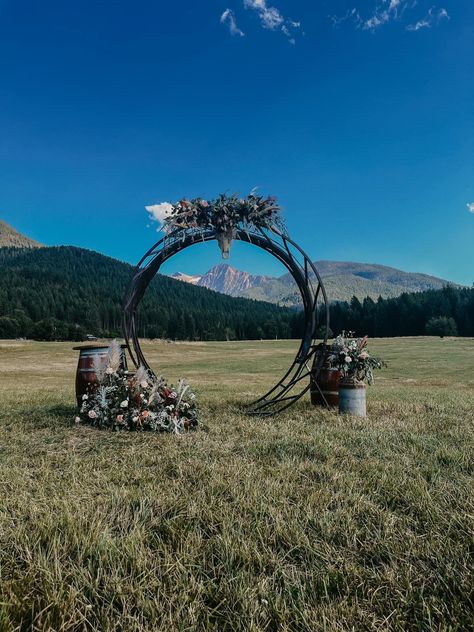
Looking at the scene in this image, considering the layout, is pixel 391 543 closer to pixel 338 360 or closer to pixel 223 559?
pixel 223 559

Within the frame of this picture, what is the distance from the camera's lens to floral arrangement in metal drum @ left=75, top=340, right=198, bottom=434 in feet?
19.7

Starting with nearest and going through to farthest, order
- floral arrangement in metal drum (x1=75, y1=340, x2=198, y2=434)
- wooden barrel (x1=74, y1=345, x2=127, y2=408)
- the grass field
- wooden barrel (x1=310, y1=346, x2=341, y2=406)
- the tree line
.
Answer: the grass field
floral arrangement in metal drum (x1=75, y1=340, x2=198, y2=434)
wooden barrel (x1=74, y1=345, x2=127, y2=408)
wooden barrel (x1=310, y1=346, x2=341, y2=406)
the tree line

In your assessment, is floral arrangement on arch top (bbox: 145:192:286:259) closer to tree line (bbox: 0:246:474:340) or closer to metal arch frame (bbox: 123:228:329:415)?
metal arch frame (bbox: 123:228:329:415)

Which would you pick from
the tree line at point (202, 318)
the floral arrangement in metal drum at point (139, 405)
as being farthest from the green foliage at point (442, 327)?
the floral arrangement in metal drum at point (139, 405)

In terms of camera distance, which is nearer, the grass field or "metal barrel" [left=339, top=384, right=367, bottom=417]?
the grass field

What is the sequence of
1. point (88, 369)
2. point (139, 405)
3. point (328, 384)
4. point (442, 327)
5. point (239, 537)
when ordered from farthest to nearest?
point (442, 327) < point (328, 384) < point (88, 369) < point (139, 405) < point (239, 537)

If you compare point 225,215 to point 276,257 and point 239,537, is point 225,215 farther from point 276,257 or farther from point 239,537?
point 239,537

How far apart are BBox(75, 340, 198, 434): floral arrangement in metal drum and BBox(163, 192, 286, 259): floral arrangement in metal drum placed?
9.99 ft

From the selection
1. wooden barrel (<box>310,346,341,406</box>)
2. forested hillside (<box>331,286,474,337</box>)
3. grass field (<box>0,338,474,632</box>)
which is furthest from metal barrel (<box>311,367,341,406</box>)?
forested hillside (<box>331,286,474,337</box>)

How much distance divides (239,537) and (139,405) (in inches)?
159

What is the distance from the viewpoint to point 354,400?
287 inches

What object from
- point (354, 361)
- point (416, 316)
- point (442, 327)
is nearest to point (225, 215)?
point (354, 361)

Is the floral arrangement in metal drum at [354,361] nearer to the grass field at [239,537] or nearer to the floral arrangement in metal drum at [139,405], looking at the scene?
the grass field at [239,537]

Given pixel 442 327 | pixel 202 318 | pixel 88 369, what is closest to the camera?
pixel 88 369
